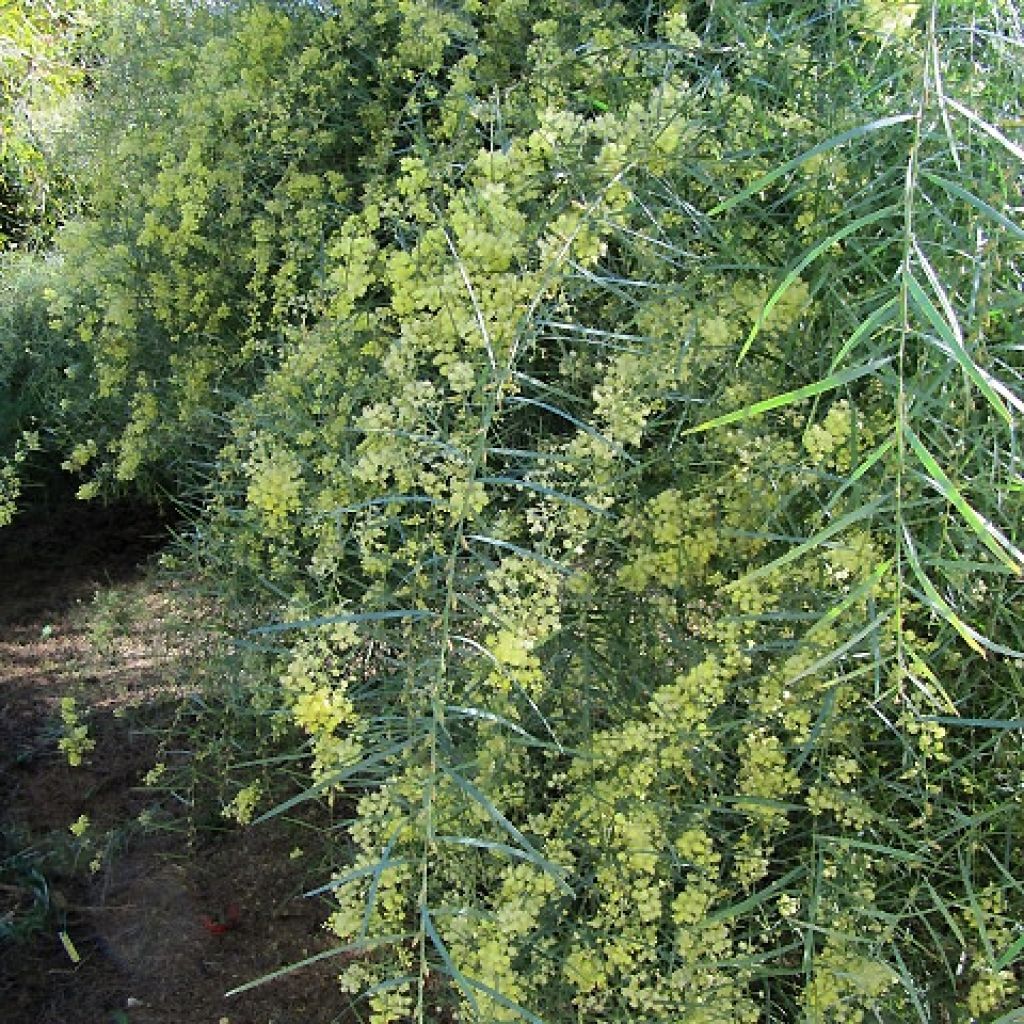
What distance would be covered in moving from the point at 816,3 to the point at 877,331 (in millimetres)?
469

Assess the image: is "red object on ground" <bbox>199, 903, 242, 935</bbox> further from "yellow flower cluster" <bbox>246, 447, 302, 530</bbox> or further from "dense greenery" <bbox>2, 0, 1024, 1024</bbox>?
"yellow flower cluster" <bbox>246, 447, 302, 530</bbox>

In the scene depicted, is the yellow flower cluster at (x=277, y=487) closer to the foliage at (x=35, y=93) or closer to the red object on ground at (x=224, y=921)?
the red object on ground at (x=224, y=921)

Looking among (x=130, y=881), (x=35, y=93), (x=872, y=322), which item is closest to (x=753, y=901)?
(x=872, y=322)

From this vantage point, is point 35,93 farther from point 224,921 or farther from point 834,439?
point 834,439

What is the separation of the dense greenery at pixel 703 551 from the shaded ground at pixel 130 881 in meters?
0.71

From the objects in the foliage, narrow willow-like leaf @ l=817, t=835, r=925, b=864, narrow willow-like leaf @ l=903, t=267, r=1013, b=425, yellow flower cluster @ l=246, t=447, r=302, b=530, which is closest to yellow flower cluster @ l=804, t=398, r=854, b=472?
narrow willow-like leaf @ l=903, t=267, r=1013, b=425

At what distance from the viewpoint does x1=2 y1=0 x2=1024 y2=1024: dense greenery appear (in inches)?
47.8

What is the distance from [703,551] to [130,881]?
154 cm

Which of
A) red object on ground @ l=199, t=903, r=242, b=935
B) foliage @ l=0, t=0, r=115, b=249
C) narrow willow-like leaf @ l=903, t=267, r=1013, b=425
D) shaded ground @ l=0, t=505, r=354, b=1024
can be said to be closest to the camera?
narrow willow-like leaf @ l=903, t=267, r=1013, b=425

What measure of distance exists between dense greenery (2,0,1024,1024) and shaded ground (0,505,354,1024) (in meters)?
0.71

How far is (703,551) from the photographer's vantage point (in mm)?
1382

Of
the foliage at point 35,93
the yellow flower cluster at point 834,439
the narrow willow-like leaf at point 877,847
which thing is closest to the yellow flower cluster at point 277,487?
the yellow flower cluster at point 834,439

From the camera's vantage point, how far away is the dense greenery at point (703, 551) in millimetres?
1214

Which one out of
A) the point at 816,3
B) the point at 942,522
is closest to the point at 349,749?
the point at 942,522
